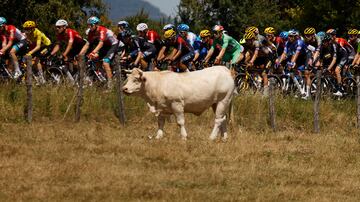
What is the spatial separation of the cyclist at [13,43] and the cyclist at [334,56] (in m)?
8.31

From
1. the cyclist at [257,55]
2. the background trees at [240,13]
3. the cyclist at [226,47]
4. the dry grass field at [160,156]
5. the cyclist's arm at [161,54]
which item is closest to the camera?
the dry grass field at [160,156]

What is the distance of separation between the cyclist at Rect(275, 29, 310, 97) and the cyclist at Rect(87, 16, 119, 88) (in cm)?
488

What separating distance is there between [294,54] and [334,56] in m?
1.17

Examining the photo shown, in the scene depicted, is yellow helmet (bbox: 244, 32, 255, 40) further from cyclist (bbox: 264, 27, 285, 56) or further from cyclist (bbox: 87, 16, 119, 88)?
cyclist (bbox: 87, 16, 119, 88)

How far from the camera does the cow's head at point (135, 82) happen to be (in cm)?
1941

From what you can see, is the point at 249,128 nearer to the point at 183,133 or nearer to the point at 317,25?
the point at 183,133

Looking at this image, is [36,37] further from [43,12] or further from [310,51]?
[43,12]

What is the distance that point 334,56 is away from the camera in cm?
2706

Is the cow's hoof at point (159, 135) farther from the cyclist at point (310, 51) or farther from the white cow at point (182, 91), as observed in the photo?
the cyclist at point (310, 51)

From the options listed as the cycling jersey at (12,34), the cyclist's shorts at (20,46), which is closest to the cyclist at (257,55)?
the cyclist's shorts at (20,46)

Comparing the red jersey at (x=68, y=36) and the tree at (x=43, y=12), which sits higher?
the tree at (x=43, y=12)

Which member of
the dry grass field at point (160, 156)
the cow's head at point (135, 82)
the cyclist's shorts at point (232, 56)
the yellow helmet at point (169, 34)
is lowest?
the dry grass field at point (160, 156)

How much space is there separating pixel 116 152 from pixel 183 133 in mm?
2295

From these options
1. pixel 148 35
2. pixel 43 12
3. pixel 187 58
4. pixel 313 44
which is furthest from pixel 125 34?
pixel 43 12
